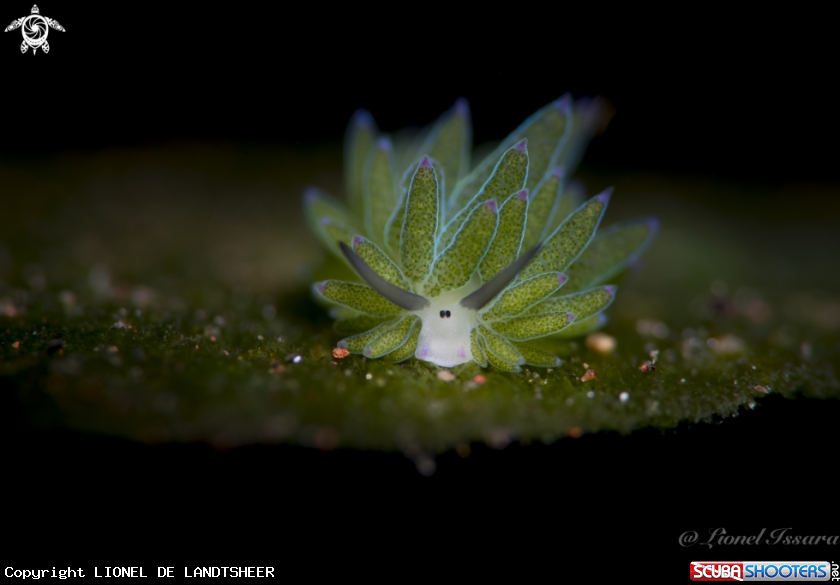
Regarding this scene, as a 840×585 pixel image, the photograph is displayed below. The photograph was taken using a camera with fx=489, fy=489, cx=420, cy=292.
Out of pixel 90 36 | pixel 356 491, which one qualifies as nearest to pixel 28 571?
pixel 356 491

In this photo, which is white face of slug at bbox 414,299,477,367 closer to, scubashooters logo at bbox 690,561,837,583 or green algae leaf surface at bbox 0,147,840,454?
green algae leaf surface at bbox 0,147,840,454

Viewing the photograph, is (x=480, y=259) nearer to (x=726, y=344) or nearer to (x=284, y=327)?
(x=284, y=327)

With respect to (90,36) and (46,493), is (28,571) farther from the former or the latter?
(90,36)
